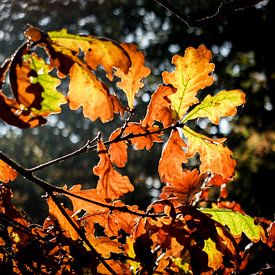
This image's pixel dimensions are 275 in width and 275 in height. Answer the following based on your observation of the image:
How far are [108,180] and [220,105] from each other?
1.29ft

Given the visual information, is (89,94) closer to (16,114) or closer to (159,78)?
(16,114)

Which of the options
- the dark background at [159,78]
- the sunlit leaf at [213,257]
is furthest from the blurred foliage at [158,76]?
the sunlit leaf at [213,257]

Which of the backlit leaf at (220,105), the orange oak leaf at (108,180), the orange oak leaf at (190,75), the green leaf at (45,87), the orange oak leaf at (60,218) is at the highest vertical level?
the green leaf at (45,87)

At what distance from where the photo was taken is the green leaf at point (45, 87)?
0.73 m

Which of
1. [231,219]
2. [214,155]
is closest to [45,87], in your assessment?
[214,155]

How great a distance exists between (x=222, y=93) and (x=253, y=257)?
17.9 feet

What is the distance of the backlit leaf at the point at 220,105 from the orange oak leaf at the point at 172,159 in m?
0.09

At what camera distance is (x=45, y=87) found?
2.43ft

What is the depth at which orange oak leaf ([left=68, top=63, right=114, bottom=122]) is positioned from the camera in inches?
31.4

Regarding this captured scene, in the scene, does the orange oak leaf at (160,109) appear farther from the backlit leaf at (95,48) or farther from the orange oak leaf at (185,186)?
the backlit leaf at (95,48)

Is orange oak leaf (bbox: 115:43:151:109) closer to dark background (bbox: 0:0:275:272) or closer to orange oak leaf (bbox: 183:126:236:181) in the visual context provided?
orange oak leaf (bbox: 183:126:236:181)

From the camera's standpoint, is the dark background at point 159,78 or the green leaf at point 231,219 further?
the dark background at point 159,78

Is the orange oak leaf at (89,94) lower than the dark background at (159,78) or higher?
higher

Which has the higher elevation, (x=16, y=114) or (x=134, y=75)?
(x=16, y=114)
